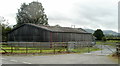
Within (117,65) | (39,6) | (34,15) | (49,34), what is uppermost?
(39,6)

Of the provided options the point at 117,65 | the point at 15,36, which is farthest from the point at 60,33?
the point at 117,65

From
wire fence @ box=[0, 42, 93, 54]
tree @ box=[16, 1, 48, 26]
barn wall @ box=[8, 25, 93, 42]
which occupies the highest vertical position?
tree @ box=[16, 1, 48, 26]

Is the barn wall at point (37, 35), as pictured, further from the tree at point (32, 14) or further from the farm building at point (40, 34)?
the tree at point (32, 14)

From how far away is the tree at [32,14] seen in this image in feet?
224

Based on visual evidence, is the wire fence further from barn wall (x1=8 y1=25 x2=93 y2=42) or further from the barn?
the barn

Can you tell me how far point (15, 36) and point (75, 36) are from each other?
51.4ft

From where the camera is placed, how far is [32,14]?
68.3 m

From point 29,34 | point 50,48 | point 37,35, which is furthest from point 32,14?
point 50,48

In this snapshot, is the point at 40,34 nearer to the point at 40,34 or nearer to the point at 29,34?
the point at 40,34

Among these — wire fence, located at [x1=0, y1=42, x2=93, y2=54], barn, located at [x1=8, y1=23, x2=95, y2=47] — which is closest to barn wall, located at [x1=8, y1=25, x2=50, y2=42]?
barn, located at [x1=8, y1=23, x2=95, y2=47]

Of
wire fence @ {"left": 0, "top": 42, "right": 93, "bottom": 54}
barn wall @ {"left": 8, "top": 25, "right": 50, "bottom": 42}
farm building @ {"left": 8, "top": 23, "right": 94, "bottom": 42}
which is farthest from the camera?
barn wall @ {"left": 8, "top": 25, "right": 50, "bottom": 42}

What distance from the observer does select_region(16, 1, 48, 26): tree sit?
224 ft

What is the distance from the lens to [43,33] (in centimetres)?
3628

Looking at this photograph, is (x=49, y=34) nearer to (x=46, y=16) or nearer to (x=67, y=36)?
(x=67, y=36)
